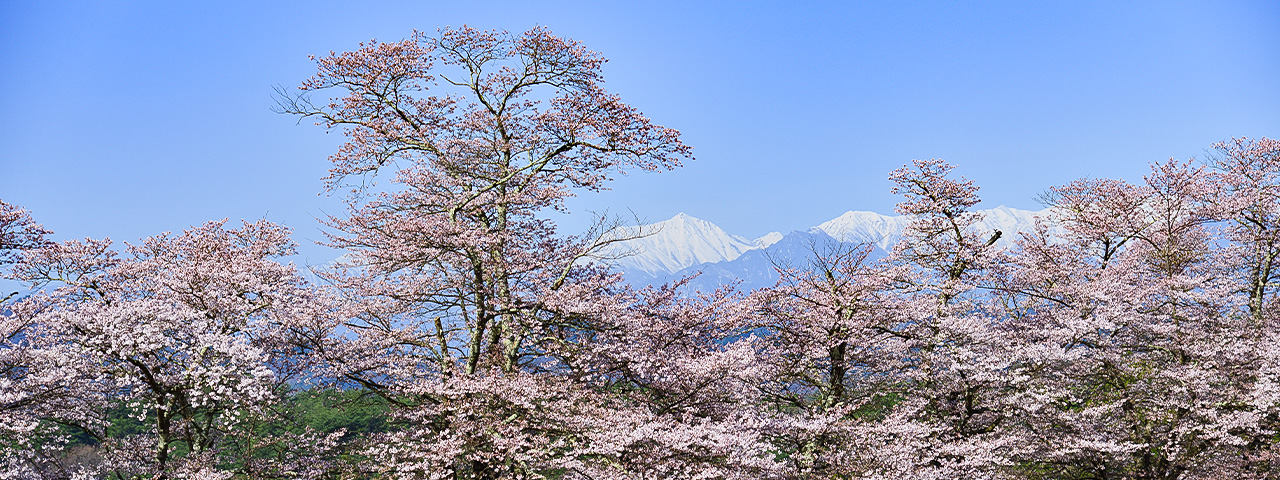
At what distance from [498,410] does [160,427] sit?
6489mm

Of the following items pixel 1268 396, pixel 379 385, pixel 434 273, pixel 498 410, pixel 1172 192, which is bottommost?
pixel 1268 396

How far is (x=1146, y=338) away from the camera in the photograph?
61.2 feet

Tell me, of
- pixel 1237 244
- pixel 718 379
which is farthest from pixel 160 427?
pixel 1237 244

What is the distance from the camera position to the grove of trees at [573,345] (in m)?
13.9

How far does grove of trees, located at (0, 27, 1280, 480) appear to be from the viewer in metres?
13.9

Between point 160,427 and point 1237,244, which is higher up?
point 1237,244

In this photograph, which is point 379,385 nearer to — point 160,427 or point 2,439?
point 160,427

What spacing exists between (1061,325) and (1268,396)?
4.02 meters

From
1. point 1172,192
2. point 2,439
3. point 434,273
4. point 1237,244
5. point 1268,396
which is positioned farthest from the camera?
point 1237,244

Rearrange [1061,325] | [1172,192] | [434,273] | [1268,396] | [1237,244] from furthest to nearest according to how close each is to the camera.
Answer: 1. [1237,244]
2. [1172,192]
3. [1061,325]
4. [434,273]
5. [1268,396]

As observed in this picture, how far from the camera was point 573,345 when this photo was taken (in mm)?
16750

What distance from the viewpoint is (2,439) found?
46.9 ft

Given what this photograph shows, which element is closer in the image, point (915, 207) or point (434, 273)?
point (434, 273)

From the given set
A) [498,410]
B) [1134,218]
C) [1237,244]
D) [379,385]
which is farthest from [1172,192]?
[379,385]
